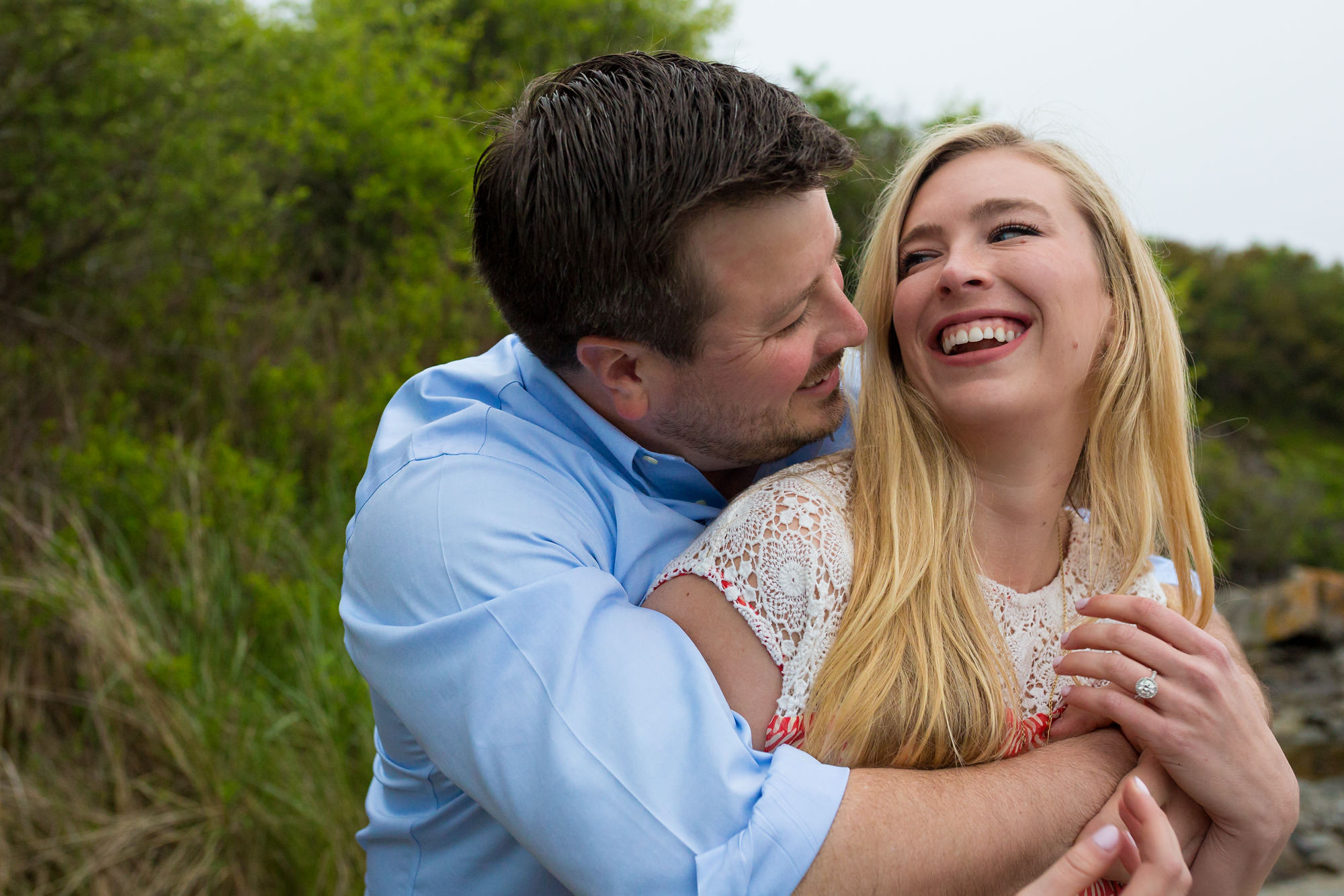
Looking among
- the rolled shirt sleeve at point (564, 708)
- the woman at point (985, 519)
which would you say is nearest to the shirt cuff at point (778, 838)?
the rolled shirt sleeve at point (564, 708)

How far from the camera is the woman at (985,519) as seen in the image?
5.97ft

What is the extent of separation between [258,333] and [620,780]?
5026 millimetres

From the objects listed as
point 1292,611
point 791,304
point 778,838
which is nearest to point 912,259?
point 791,304

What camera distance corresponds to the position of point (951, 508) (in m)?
2.17

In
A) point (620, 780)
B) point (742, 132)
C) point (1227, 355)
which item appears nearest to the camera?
point (620, 780)

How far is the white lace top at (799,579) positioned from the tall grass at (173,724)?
2151mm

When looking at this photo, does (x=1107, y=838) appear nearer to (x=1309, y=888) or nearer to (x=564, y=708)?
(x=564, y=708)

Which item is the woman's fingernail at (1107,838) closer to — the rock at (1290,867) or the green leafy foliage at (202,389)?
the green leafy foliage at (202,389)

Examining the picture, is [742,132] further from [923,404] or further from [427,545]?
[427,545]

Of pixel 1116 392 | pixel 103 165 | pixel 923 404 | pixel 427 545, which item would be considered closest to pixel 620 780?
pixel 427 545

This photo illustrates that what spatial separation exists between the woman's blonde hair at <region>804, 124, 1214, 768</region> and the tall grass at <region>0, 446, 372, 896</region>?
7.32 feet

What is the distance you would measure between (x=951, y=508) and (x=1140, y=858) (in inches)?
30.9

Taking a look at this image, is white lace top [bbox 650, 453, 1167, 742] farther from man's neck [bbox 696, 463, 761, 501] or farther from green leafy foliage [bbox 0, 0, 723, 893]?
green leafy foliage [bbox 0, 0, 723, 893]

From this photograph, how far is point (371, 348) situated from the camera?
5.91m
